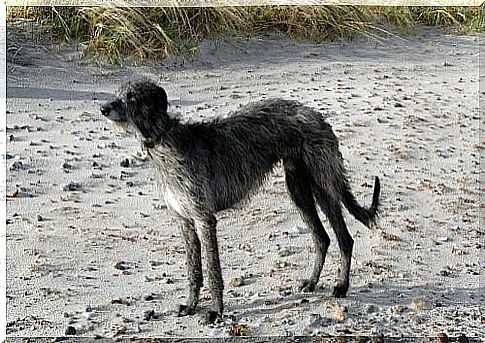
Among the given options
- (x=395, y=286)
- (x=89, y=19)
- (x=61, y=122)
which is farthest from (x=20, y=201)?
(x=395, y=286)

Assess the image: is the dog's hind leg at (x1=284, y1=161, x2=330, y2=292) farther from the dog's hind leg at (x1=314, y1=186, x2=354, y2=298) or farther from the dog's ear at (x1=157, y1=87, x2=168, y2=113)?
the dog's ear at (x1=157, y1=87, x2=168, y2=113)

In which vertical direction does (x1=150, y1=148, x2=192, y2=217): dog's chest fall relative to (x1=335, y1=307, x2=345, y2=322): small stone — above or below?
above

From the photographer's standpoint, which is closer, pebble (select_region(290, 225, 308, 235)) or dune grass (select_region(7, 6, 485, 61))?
pebble (select_region(290, 225, 308, 235))

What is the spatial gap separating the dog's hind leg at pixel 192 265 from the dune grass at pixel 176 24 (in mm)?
1803

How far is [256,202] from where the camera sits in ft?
18.7

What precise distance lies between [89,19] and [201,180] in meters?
2.22

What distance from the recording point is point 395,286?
4645 millimetres

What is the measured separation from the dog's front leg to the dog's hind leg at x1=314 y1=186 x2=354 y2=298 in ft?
1.84

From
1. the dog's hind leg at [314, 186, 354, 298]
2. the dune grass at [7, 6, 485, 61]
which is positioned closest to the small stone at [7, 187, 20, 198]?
the dune grass at [7, 6, 485, 61]

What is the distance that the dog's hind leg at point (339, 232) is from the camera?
14.4ft

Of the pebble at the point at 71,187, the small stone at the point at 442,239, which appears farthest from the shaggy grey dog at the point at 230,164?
the pebble at the point at 71,187

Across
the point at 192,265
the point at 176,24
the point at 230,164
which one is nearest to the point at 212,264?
the point at 192,265

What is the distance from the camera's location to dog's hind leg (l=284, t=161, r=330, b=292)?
4402 millimetres

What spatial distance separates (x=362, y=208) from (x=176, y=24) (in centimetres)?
193
